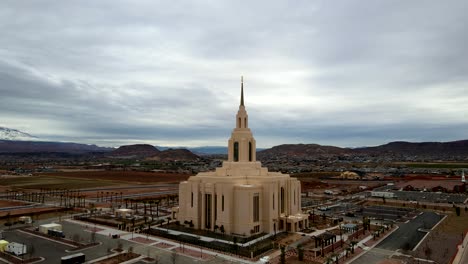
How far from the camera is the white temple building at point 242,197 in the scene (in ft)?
148

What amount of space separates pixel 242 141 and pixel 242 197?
9.43 meters

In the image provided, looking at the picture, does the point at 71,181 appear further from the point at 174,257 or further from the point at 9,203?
the point at 174,257

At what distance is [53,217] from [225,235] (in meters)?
31.5

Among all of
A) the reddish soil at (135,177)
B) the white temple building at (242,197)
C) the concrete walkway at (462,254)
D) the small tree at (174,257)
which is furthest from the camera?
the reddish soil at (135,177)

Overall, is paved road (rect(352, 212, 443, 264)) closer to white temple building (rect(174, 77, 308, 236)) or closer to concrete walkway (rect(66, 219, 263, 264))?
white temple building (rect(174, 77, 308, 236))

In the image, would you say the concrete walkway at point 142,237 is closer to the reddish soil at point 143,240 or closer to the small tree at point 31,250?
the reddish soil at point 143,240

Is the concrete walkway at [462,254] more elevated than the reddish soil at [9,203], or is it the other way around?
the reddish soil at [9,203]

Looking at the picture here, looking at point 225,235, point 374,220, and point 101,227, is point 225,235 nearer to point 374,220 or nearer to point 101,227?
point 101,227

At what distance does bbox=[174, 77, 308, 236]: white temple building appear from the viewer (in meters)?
45.1

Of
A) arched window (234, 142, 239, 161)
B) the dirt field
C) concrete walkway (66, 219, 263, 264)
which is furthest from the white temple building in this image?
the dirt field

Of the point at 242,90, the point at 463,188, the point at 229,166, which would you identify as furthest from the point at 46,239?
the point at 463,188

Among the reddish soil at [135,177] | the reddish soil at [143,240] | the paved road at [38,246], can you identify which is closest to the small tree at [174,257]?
the reddish soil at [143,240]

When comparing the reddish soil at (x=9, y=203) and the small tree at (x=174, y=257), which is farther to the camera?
the reddish soil at (x=9, y=203)

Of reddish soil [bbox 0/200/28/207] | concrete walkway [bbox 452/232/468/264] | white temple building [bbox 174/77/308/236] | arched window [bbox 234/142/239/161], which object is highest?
arched window [bbox 234/142/239/161]
